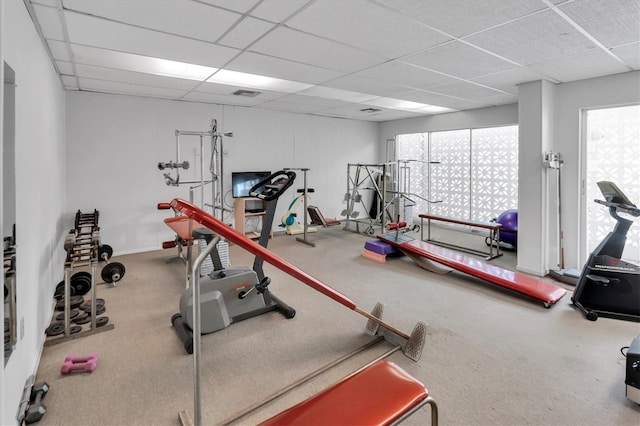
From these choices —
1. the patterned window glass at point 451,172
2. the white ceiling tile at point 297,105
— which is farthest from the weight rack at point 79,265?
the patterned window glass at point 451,172

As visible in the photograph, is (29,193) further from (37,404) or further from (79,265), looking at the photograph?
(37,404)

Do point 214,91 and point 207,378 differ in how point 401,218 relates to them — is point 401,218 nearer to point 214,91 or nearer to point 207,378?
point 214,91

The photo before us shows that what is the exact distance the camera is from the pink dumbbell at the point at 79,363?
240 cm

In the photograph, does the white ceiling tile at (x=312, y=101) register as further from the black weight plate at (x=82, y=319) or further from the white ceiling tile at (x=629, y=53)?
the black weight plate at (x=82, y=319)

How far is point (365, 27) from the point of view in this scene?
2742mm

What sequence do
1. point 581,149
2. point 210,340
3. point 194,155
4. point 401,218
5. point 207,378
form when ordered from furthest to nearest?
point 401,218
point 194,155
point 581,149
point 210,340
point 207,378

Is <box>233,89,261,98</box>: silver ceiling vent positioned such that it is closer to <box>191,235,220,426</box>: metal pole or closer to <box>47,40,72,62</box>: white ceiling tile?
<box>47,40,72,62</box>: white ceiling tile

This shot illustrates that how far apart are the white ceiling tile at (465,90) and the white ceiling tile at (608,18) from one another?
1.79 meters

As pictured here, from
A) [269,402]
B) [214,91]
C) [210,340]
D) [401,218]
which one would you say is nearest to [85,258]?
[210,340]

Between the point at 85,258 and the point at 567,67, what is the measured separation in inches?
211

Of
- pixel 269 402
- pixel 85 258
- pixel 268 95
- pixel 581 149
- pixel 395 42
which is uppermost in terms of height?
pixel 268 95

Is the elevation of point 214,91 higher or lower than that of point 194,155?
higher

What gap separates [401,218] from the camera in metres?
8.01

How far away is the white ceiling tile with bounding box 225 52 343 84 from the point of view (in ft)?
11.7
